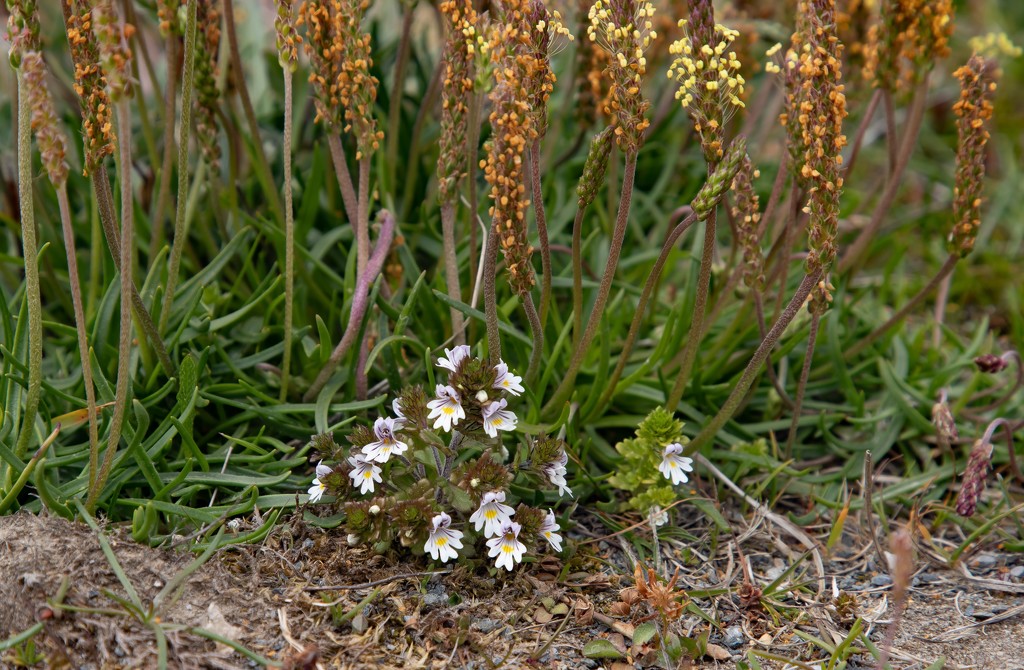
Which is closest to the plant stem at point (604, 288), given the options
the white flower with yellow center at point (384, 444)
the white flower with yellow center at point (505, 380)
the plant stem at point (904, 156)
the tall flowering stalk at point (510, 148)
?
the tall flowering stalk at point (510, 148)

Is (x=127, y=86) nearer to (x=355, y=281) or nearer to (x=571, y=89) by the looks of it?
(x=355, y=281)

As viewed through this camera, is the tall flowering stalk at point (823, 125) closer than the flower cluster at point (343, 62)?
Yes

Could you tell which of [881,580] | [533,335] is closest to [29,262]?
[533,335]

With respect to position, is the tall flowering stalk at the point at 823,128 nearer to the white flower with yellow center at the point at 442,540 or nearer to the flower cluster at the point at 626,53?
the flower cluster at the point at 626,53

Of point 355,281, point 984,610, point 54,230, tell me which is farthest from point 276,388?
point 984,610

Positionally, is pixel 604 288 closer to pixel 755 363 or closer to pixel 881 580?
pixel 755 363

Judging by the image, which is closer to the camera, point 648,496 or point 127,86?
point 127,86

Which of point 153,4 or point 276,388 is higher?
point 153,4
